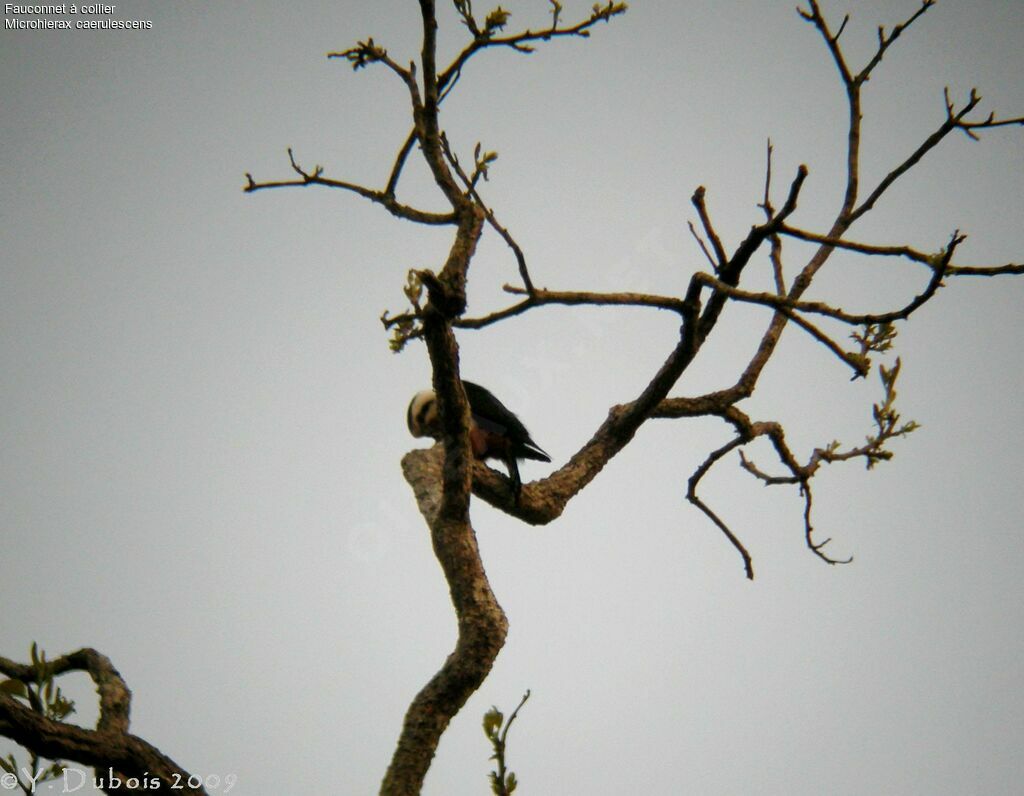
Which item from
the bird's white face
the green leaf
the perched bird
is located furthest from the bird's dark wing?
the green leaf

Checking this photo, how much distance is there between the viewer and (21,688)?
2238 mm

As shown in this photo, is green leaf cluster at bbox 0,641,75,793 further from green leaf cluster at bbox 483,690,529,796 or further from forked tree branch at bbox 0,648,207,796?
green leaf cluster at bbox 483,690,529,796

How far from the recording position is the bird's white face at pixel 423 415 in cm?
442

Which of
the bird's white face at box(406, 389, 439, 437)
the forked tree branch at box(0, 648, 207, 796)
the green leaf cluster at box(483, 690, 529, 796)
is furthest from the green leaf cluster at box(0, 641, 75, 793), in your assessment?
the bird's white face at box(406, 389, 439, 437)

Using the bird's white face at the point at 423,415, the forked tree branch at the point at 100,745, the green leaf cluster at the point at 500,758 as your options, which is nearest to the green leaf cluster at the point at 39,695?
the forked tree branch at the point at 100,745

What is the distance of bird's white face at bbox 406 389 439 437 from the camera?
442 centimetres

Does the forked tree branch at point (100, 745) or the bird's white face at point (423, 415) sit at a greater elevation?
the bird's white face at point (423, 415)

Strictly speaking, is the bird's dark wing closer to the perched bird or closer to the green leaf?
the perched bird

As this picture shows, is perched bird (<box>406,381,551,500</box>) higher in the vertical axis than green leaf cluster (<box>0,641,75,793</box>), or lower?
Result: higher

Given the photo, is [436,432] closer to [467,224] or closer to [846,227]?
[467,224]

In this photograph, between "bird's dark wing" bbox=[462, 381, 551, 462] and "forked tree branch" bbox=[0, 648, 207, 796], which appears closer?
"forked tree branch" bbox=[0, 648, 207, 796]

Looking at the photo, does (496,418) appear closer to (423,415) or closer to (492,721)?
(423,415)

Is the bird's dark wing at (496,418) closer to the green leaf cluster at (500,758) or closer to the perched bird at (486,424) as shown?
the perched bird at (486,424)

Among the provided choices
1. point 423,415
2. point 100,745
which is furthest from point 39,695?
point 423,415
